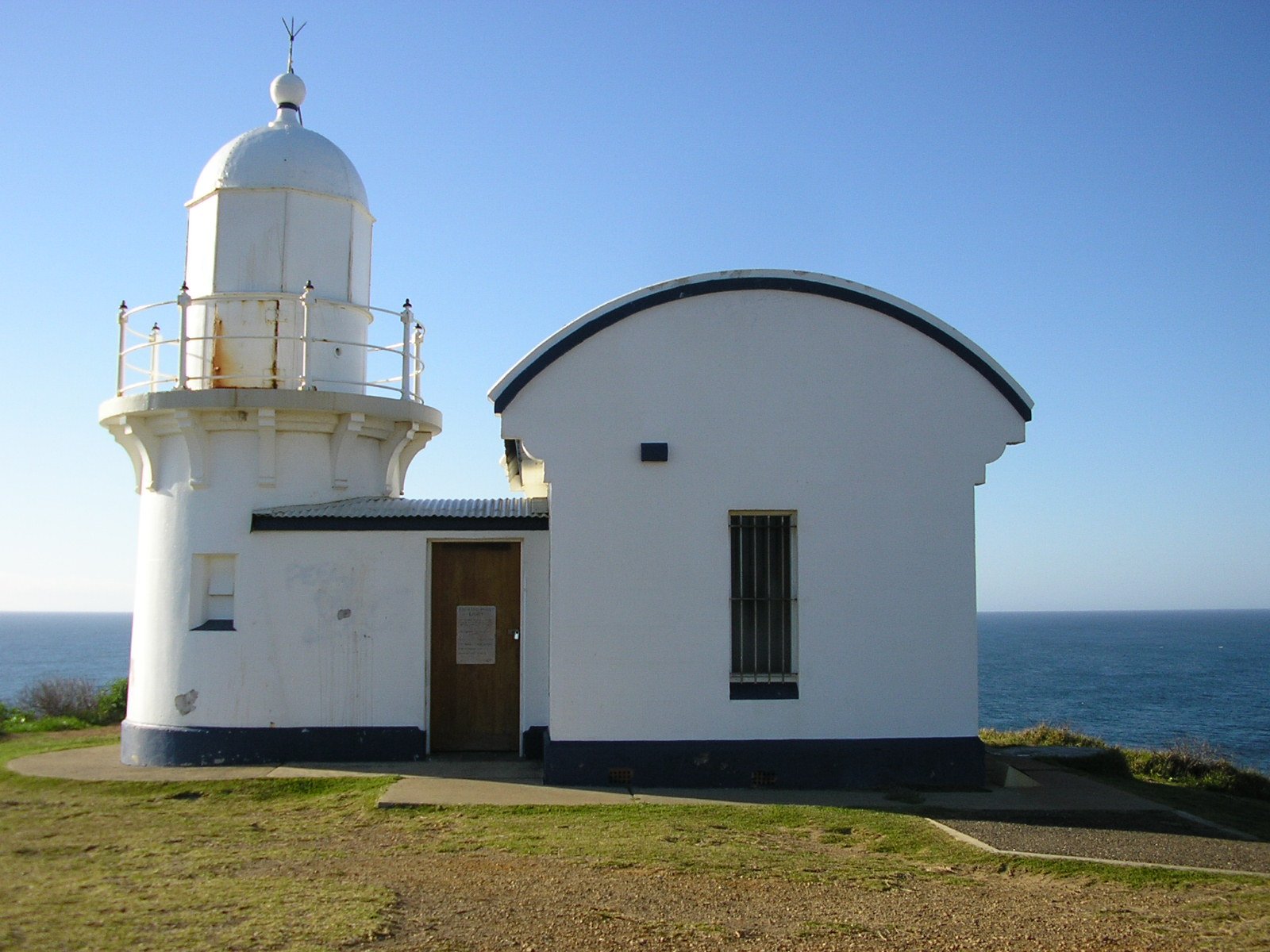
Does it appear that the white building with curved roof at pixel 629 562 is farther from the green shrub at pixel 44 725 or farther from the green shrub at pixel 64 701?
the green shrub at pixel 64 701

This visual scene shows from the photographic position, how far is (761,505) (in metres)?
11.1

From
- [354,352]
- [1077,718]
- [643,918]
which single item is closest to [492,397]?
[354,352]

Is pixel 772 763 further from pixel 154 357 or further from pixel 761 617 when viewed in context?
pixel 154 357

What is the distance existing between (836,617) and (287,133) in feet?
28.5

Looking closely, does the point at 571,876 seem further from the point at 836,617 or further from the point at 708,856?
the point at 836,617

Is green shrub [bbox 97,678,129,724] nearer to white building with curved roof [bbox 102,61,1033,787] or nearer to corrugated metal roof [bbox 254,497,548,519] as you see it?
white building with curved roof [bbox 102,61,1033,787]

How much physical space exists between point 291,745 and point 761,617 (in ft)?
17.0

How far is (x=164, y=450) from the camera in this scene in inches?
495

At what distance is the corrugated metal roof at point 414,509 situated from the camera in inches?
471

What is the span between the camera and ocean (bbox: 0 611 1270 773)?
4075cm

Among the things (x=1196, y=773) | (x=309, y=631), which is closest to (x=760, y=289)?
(x=309, y=631)

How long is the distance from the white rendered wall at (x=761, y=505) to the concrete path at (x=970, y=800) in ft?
2.28

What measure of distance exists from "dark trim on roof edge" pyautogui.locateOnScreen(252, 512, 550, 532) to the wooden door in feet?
0.96

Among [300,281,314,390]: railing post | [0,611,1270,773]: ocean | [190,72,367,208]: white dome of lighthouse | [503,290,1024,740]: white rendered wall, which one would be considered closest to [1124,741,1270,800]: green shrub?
[503,290,1024,740]: white rendered wall
